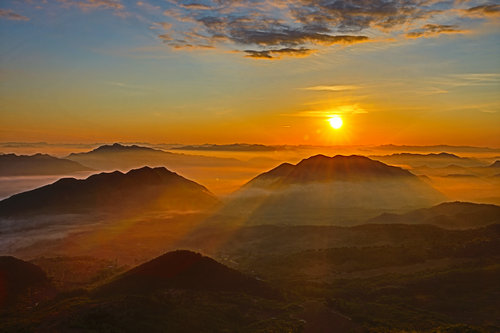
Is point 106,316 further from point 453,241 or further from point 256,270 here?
point 453,241

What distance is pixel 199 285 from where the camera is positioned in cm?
6247

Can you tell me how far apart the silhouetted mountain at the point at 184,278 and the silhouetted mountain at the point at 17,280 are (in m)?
16.3

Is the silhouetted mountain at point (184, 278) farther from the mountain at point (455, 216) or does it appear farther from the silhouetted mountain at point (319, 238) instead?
the mountain at point (455, 216)

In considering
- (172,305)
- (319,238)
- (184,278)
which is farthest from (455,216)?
(172,305)

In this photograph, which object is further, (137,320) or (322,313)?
(322,313)

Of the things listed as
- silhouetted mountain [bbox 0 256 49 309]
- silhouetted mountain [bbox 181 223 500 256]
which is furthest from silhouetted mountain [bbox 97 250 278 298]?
silhouetted mountain [bbox 181 223 500 256]

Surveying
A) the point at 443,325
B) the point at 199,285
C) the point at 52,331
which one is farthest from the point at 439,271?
the point at 52,331

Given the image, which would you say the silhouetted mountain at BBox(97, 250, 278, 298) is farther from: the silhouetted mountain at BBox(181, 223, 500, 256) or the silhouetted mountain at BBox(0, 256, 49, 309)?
the silhouetted mountain at BBox(181, 223, 500, 256)

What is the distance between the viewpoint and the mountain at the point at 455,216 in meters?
141

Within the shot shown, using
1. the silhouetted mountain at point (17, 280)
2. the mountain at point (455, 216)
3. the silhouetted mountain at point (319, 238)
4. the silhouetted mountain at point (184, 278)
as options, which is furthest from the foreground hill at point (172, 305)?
the mountain at point (455, 216)

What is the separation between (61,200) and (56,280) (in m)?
121

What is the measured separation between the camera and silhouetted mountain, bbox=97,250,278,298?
2387 inches

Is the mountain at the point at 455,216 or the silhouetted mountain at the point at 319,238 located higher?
the mountain at the point at 455,216

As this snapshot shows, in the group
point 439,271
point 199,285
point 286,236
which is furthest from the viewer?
point 286,236
